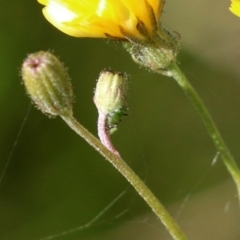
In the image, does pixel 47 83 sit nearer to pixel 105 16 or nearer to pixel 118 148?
pixel 105 16

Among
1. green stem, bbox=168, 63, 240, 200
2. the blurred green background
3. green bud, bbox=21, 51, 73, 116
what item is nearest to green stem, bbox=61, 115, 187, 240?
green bud, bbox=21, 51, 73, 116

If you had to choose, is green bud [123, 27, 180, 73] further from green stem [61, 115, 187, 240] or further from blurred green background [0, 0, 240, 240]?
blurred green background [0, 0, 240, 240]

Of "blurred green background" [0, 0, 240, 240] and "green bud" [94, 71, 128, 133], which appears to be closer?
"green bud" [94, 71, 128, 133]

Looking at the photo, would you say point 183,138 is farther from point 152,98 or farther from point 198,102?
point 198,102

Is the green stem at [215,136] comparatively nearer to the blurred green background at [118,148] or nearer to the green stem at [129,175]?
the green stem at [129,175]

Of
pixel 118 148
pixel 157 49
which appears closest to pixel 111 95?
pixel 157 49

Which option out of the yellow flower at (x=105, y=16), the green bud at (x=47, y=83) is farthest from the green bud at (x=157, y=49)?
the green bud at (x=47, y=83)
